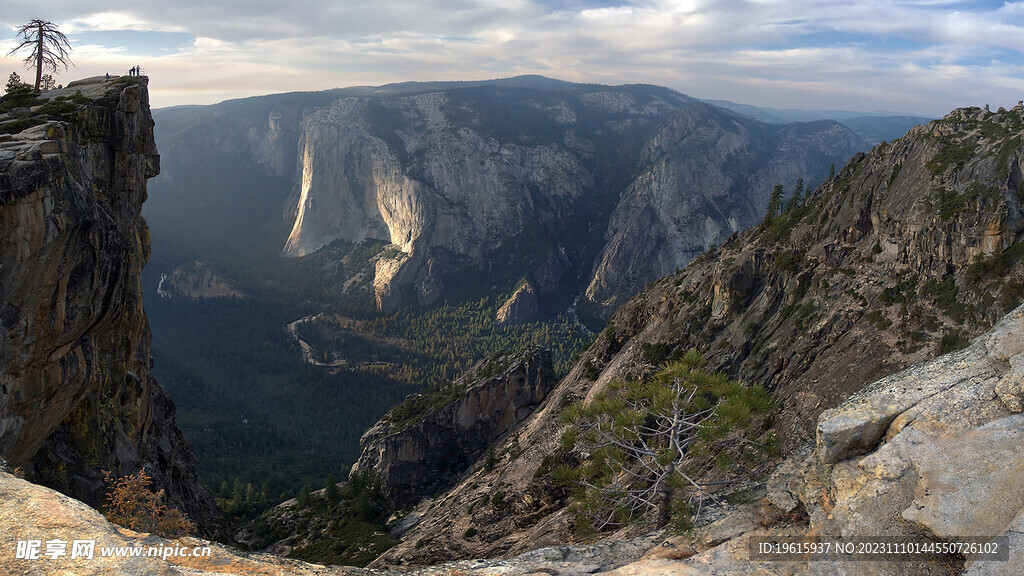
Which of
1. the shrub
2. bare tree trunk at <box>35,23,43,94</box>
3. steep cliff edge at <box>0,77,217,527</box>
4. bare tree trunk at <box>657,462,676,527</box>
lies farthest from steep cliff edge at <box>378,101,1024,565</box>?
bare tree trunk at <box>35,23,43,94</box>

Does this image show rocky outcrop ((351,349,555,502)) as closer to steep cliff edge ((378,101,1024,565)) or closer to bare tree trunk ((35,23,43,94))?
steep cliff edge ((378,101,1024,565))

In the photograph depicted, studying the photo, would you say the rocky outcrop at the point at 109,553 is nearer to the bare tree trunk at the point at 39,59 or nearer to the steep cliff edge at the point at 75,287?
the steep cliff edge at the point at 75,287

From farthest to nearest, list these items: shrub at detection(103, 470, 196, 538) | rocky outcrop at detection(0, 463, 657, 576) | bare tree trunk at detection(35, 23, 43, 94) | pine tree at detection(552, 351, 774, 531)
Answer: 1. bare tree trunk at detection(35, 23, 43, 94)
2. pine tree at detection(552, 351, 774, 531)
3. shrub at detection(103, 470, 196, 538)
4. rocky outcrop at detection(0, 463, 657, 576)

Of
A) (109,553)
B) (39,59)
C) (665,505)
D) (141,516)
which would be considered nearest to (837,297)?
(665,505)

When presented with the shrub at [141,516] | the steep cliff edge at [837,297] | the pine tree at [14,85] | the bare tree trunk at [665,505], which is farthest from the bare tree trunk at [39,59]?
the bare tree trunk at [665,505]

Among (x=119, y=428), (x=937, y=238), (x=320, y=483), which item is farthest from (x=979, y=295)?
(x=320, y=483)
